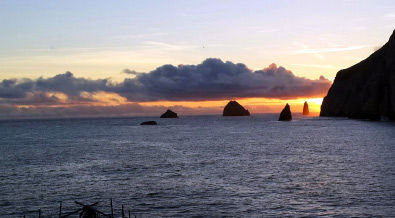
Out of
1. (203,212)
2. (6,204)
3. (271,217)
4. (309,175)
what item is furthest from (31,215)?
(309,175)

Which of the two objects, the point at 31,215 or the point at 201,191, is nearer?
the point at 31,215

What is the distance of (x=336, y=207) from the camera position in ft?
140

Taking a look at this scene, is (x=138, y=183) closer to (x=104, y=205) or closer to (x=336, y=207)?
(x=104, y=205)

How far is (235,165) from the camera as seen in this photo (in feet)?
245

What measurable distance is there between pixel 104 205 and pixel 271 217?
57.0ft

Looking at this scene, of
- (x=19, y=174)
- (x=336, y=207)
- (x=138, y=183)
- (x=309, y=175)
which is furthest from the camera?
(x=19, y=174)

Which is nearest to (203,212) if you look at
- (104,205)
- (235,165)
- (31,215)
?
(104,205)

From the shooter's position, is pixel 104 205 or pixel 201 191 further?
pixel 201 191

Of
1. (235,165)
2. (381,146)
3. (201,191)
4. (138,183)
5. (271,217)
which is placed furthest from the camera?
(381,146)

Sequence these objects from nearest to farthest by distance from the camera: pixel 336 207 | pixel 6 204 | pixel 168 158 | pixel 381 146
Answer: pixel 336 207, pixel 6 204, pixel 168 158, pixel 381 146

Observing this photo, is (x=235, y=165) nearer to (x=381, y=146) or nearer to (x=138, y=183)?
(x=138, y=183)

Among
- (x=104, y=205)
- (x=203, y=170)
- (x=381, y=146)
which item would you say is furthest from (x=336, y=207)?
(x=381, y=146)

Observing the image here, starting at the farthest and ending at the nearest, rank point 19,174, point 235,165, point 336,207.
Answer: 1. point 235,165
2. point 19,174
3. point 336,207

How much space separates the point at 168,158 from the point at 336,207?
48310mm
